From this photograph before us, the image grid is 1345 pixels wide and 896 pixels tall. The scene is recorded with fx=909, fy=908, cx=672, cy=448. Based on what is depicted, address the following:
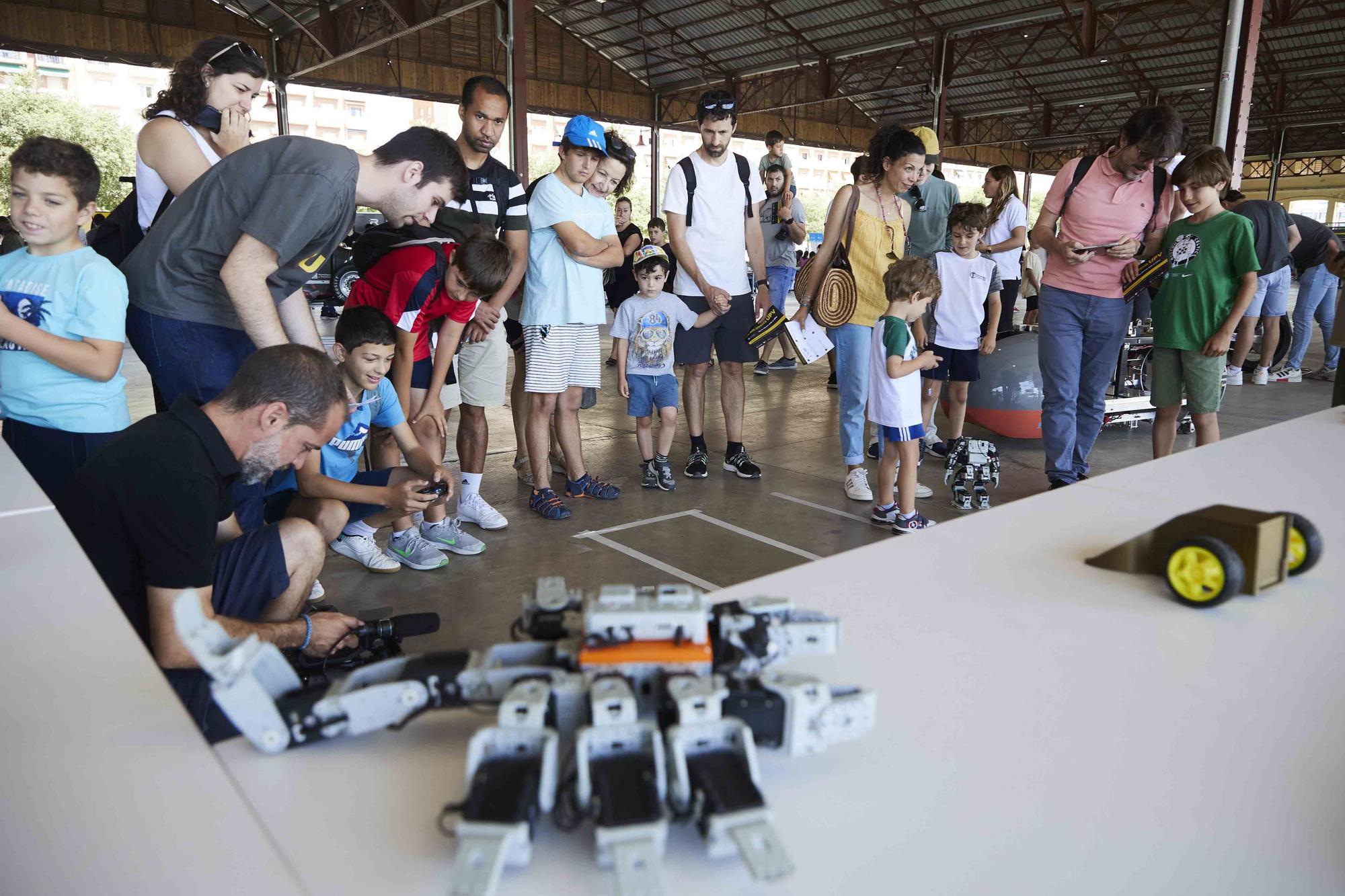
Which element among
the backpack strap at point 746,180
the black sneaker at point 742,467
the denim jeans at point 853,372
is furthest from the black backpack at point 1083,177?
the black sneaker at point 742,467

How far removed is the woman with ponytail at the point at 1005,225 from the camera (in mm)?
5938

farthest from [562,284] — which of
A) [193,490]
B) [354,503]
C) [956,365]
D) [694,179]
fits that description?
[193,490]

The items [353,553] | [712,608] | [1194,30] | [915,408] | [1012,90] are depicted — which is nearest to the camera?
[712,608]

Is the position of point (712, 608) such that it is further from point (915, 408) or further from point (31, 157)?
point (915, 408)

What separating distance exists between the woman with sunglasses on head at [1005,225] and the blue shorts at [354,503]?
4.17 m

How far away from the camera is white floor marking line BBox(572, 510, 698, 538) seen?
12.8ft

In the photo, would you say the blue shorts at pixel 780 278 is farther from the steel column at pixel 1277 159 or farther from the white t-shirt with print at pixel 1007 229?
the steel column at pixel 1277 159

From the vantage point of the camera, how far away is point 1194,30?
18.5 m

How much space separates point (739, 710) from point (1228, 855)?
407 millimetres

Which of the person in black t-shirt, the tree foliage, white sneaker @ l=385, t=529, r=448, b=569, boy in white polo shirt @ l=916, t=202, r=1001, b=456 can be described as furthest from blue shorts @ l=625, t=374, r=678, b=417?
the tree foliage

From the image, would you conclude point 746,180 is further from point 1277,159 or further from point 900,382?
point 1277,159

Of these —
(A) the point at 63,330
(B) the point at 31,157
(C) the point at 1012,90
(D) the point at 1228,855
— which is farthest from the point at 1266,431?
(C) the point at 1012,90

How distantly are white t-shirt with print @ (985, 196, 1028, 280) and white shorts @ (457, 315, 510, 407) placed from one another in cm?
359

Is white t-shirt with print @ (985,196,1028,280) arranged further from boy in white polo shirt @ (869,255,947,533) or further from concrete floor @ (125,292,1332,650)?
boy in white polo shirt @ (869,255,947,533)
